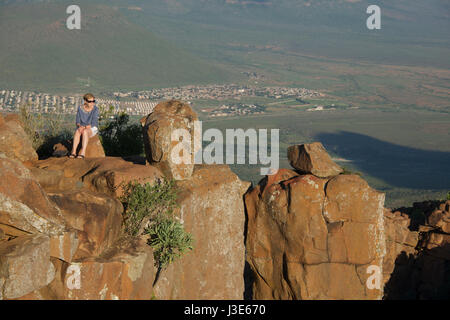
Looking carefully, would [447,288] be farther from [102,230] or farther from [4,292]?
[4,292]

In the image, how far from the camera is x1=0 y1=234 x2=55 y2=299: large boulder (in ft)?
35.8

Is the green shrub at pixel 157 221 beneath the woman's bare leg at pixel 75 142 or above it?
beneath

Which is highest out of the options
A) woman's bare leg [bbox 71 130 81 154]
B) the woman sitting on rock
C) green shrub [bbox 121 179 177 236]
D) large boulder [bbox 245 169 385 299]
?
the woman sitting on rock

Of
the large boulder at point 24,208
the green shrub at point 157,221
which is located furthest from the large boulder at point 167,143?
the large boulder at point 24,208

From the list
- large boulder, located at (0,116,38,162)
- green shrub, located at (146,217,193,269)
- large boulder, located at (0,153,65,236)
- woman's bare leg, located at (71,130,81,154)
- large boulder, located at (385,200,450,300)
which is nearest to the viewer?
large boulder, located at (0,153,65,236)

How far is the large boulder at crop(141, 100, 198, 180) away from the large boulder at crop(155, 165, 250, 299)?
42cm

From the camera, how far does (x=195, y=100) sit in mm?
183625

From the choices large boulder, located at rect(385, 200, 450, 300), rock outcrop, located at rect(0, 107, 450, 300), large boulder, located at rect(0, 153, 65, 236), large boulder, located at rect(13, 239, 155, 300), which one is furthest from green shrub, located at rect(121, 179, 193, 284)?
large boulder, located at rect(385, 200, 450, 300)

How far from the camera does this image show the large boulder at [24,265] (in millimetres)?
10898

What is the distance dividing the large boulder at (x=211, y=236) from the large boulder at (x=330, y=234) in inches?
51.1

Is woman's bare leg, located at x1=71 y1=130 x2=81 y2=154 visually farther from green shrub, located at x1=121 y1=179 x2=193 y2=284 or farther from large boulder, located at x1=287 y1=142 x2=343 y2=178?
large boulder, located at x1=287 y1=142 x2=343 y2=178

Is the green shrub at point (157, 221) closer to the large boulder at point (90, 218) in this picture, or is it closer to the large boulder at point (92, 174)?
the large boulder at point (92, 174)

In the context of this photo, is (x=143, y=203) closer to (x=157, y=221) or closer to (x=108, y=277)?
(x=157, y=221)

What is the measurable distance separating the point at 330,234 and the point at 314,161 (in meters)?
2.42
